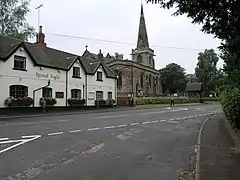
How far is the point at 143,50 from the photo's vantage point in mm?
88188

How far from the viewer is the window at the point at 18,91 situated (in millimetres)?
29219

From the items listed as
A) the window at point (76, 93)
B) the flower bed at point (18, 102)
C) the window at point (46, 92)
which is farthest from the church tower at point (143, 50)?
the flower bed at point (18, 102)

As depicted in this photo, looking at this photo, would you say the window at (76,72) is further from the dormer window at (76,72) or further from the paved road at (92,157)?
the paved road at (92,157)

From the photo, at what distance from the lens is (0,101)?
2747 cm

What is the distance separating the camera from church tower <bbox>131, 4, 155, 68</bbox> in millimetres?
88250

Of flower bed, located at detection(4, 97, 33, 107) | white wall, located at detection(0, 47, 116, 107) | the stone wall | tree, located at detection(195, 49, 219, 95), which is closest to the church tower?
the stone wall

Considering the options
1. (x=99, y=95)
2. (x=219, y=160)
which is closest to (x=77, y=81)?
(x=99, y=95)

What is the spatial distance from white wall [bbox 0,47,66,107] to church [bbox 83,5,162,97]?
1369 inches

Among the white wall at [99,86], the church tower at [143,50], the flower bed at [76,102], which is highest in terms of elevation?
the church tower at [143,50]

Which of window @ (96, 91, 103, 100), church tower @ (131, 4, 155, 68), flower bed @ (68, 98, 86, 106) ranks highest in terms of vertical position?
church tower @ (131, 4, 155, 68)

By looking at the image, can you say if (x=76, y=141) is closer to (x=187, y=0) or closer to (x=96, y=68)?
(x=187, y=0)

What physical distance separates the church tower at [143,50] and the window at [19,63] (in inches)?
2330

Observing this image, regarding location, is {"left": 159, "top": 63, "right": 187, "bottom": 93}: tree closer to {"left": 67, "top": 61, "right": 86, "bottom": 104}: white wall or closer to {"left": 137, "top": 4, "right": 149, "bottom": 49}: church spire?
{"left": 137, "top": 4, "right": 149, "bottom": 49}: church spire

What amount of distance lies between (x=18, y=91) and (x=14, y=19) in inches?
543
